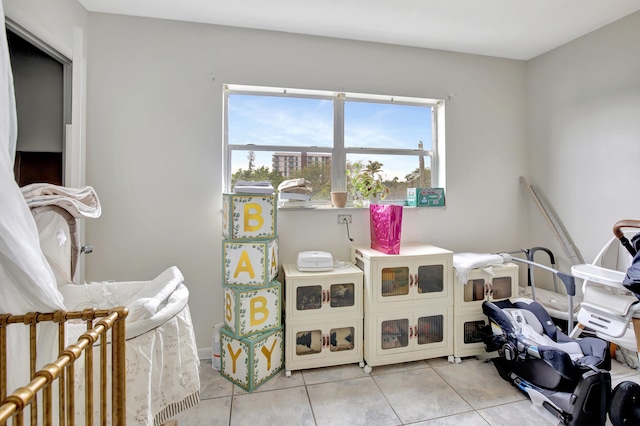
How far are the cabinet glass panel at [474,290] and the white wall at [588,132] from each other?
1.00 metres

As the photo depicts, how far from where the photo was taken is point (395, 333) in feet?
6.95

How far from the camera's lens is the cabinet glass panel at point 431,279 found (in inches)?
84.7

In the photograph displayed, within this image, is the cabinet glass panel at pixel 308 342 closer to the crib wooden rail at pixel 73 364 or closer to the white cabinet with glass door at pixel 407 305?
the white cabinet with glass door at pixel 407 305

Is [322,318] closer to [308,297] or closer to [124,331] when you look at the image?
[308,297]

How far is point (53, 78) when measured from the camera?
183 cm

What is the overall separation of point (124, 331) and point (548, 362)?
82.2 inches

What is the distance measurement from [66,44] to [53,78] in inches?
9.3

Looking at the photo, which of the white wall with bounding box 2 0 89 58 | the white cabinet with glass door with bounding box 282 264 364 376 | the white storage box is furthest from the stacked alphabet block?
the white wall with bounding box 2 0 89 58

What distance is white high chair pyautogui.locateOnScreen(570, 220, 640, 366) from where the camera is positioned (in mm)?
1604

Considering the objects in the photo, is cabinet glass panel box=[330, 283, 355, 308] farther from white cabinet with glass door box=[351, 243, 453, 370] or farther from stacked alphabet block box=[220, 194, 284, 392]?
stacked alphabet block box=[220, 194, 284, 392]

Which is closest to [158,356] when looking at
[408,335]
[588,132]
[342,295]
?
[342,295]

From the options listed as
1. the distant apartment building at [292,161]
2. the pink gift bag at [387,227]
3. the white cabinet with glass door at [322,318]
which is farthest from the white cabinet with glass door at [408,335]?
the distant apartment building at [292,161]

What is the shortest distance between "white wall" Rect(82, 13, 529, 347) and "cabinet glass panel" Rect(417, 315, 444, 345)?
701 mm

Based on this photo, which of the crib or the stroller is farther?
the stroller
